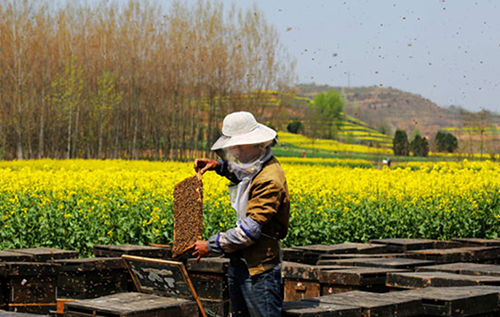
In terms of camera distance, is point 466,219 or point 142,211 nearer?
point 142,211

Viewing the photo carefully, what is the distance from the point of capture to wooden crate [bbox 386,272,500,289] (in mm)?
5512

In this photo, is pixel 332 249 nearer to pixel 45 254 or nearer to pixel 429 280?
pixel 429 280

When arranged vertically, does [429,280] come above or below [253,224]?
below

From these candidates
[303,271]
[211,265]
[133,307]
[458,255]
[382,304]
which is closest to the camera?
[133,307]

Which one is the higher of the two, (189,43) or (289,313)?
(189,43)

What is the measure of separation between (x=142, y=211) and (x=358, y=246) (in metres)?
3.03

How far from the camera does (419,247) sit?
852 centimetres

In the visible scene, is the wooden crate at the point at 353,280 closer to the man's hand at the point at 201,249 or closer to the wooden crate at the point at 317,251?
the wooden crate at the point at 317,251

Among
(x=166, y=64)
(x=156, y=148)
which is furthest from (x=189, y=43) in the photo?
(x=156, y=148)

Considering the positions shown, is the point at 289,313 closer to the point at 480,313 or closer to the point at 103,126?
the point at 480,313

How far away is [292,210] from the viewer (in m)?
10.5

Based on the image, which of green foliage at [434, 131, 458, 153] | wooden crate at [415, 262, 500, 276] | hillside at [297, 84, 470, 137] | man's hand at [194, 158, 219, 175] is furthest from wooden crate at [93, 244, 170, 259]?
hillside at [297, 84, 470, 137]

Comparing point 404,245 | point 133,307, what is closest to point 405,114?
point 404,245

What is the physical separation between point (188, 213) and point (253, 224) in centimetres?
43
